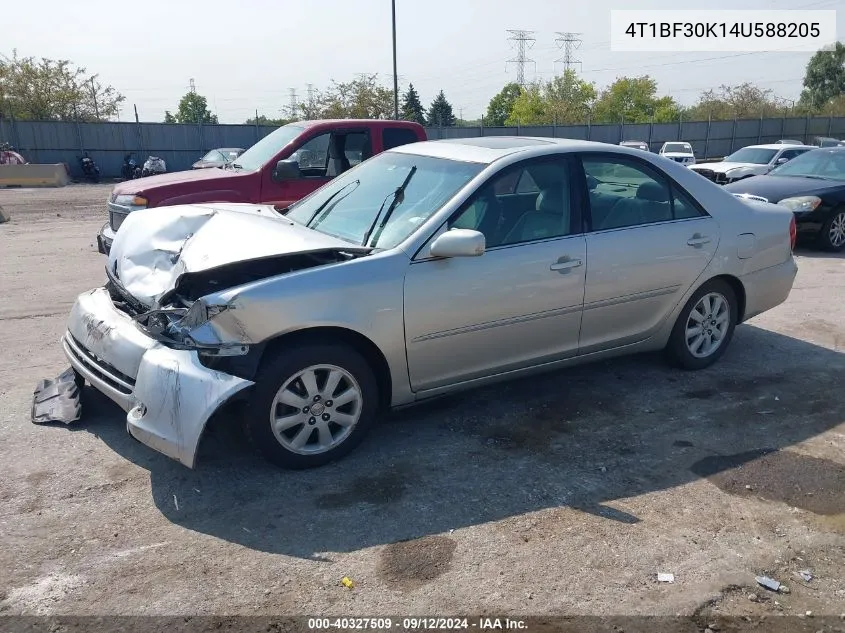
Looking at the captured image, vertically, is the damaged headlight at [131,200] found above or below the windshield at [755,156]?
below

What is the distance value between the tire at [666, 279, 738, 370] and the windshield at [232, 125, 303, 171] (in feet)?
17.7

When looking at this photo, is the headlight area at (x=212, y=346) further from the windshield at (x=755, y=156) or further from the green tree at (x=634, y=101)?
the green tree at (x=634, y=101)

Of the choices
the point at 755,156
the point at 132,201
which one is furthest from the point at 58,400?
the point at 755,156

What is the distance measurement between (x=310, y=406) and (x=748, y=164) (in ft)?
53.5

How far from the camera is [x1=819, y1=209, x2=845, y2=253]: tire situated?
10.2 meters

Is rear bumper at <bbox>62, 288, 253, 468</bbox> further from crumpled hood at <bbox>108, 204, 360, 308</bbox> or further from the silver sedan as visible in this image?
crumpled hood at <bbox>108, 204, 360, 308</bbox>

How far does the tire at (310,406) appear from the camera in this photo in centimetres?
367

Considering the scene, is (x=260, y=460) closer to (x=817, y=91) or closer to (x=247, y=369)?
(x=247, y=369)

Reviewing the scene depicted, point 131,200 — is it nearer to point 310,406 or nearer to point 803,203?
point 310,406

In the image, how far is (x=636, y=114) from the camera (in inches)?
2881

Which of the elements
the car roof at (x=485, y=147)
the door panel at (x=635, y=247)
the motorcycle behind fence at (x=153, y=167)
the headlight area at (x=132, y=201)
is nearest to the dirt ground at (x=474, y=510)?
the door panel at (x=635, y=247)

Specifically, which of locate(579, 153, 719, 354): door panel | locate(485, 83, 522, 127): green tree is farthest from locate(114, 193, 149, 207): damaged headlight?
locate(485, 83, 522, 127): green tree

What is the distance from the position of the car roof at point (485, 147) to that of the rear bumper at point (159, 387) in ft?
7.02

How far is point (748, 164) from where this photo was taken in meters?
17.1
